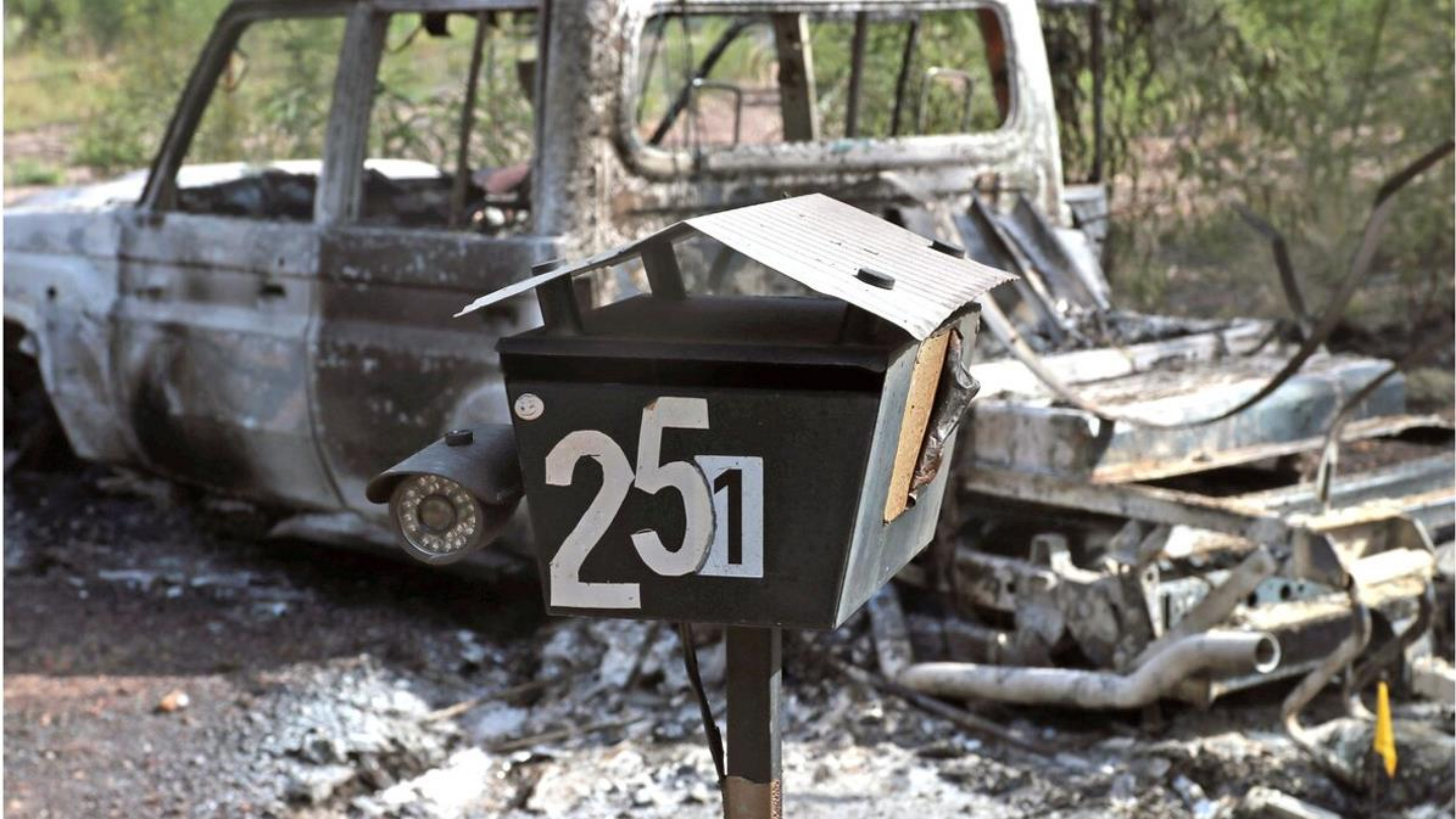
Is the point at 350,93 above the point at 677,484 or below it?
above

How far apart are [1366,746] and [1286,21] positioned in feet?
18.7

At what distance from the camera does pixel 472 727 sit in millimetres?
4598

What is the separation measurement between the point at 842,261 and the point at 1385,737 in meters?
2.42

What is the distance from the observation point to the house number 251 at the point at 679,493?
186 centimetres

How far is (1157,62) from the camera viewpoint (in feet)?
28.5

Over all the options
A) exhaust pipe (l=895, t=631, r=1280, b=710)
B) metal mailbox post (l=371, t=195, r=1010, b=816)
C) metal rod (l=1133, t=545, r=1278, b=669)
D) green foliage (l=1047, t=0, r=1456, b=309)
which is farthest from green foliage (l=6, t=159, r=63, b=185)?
metal mailbox post (l=371, t=195, r=1010, b=816)

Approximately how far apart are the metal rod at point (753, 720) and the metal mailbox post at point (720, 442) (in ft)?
0.16

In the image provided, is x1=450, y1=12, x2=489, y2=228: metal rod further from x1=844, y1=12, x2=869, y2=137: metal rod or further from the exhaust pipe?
the exhaust pipe

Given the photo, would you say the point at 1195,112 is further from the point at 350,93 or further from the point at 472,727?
the point at 472,727

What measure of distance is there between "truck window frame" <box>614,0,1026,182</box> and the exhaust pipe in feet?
4.82

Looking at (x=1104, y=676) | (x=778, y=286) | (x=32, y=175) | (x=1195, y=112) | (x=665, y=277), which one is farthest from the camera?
(x=32, y=175)

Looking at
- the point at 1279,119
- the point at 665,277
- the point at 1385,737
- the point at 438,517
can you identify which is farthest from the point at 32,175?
the point at 438,517

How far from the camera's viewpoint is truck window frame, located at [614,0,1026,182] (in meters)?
4.70

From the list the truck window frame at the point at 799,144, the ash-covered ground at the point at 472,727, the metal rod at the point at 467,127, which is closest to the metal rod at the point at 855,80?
the truck window frame at the point at 799,144
